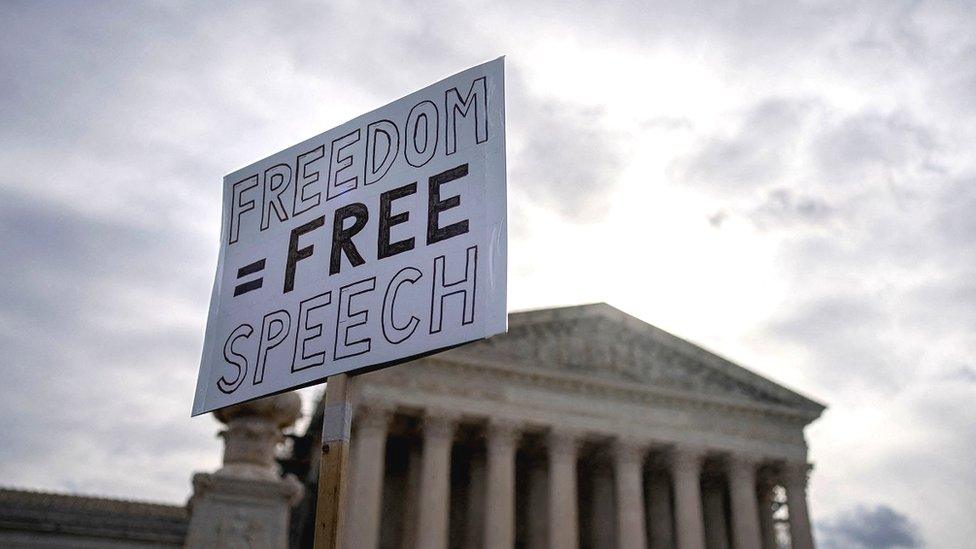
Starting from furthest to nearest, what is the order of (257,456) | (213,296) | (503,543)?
(503,543) → (257,456) → (213,296)

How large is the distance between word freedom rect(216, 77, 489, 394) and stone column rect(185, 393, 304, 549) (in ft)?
19.2

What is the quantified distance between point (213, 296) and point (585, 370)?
37330 millimetres

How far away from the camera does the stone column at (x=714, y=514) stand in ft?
151

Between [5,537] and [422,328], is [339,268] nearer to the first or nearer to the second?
[422,328]

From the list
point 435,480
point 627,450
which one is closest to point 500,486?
point 435,480

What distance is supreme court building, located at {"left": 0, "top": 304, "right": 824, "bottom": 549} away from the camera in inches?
1489

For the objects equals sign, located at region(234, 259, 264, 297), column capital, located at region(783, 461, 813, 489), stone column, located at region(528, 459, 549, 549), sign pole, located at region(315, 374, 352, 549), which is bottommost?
sign pole, located at region(315, 374, 352, 549)

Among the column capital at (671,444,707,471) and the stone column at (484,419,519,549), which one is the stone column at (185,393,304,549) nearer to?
the stone column at (484,419,519,549)

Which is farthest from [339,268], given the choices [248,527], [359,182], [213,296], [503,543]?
[503,543]

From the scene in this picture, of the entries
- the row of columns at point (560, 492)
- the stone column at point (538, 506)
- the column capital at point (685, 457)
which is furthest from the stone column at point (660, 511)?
the stone column at point (538, 506)

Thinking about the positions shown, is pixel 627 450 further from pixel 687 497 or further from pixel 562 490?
pixel 562 490

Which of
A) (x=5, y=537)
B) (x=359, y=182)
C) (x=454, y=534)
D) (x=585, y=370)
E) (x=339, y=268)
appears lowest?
(x=5, y=537)

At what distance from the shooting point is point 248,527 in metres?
10.6

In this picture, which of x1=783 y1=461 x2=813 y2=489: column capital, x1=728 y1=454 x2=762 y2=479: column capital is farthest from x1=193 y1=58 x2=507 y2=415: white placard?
x1=783 y1=461 x2=813 y2=489: column capital
